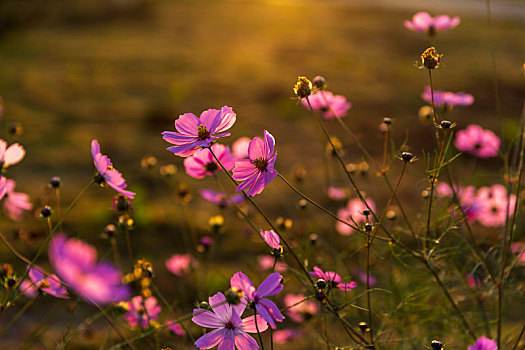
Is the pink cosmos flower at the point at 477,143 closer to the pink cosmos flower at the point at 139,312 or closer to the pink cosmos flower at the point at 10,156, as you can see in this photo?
the pink cosmos flower at the point at 139,312

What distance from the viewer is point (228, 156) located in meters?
0.86

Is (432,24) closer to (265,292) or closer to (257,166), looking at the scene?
(257,166)

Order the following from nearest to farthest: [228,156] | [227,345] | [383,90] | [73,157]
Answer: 1. [227,345]
2. [228,156]
3. [73,157]
4. [383,90]

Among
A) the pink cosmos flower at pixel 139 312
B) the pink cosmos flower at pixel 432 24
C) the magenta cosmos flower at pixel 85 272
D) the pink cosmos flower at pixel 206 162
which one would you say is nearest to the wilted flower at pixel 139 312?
the pink cosmos flower at pixel 139 312

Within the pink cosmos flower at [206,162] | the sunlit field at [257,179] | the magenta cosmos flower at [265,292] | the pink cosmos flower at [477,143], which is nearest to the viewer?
the magenta cosmos flower at [265,292]

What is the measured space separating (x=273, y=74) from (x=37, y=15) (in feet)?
9.31

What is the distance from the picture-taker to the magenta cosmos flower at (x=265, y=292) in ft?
1.91

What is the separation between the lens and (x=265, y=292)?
0.59 meters

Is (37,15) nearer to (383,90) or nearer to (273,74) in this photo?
(273,74)

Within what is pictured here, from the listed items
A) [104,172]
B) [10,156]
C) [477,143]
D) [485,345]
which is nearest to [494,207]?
[477,143]

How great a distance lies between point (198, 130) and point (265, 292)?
25 cm

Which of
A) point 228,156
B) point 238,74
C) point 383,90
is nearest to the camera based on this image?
point 228,156

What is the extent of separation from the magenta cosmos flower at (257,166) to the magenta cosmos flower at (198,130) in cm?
5

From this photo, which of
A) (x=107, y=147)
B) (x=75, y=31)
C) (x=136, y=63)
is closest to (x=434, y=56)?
(x=107, y=147)
